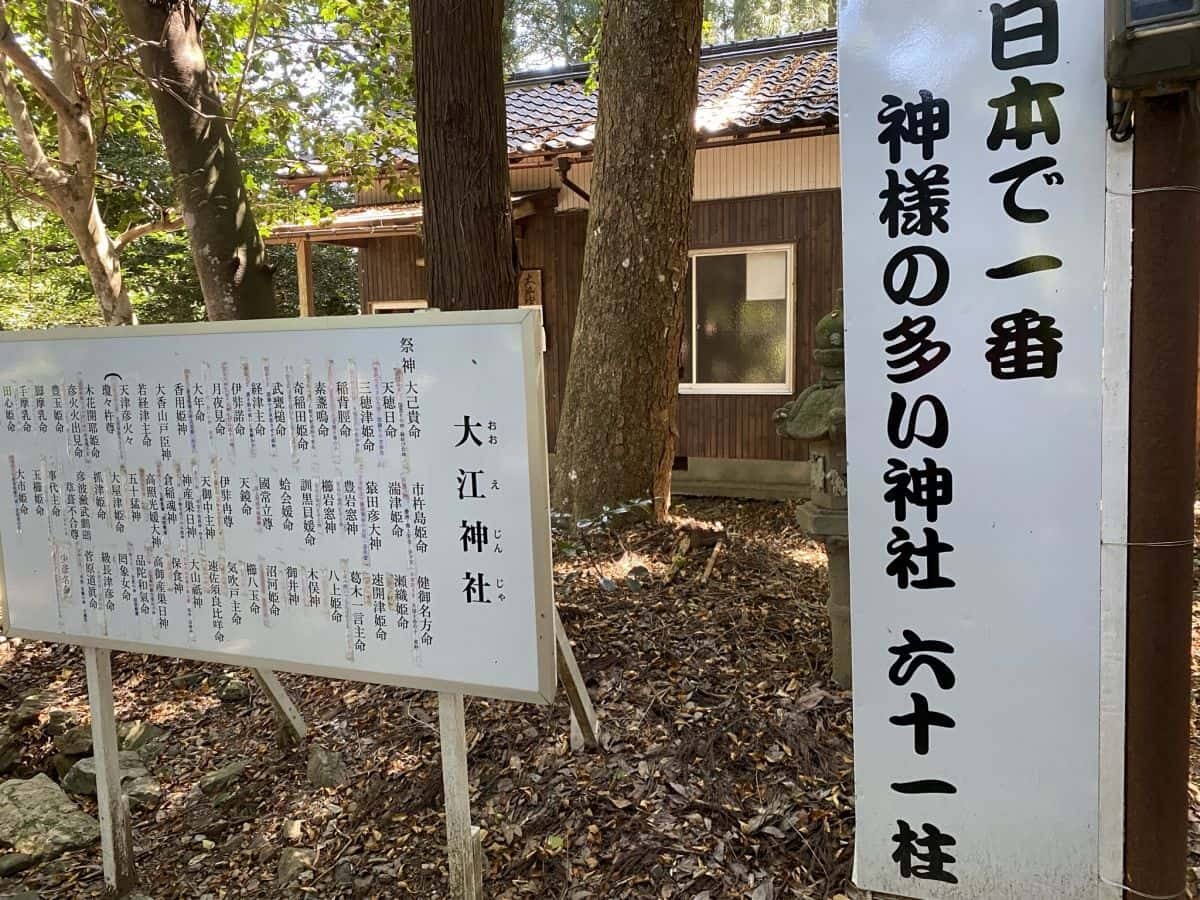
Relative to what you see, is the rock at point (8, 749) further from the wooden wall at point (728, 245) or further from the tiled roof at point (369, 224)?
the wooden wall at point (728, 245)

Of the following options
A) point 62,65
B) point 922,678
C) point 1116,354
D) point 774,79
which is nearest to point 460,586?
point 922,678

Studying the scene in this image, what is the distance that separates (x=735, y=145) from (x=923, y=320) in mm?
6951

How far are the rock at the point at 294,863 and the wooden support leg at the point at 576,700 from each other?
3.61 ft

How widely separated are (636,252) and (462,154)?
6.02ft

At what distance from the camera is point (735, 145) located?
8.62 m

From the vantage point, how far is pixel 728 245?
9.02m

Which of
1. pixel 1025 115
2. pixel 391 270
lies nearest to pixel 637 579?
pixel 1025 115

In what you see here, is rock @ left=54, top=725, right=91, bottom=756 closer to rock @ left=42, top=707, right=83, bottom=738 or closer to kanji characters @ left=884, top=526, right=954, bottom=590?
rock @ left=42, top=707, right=83, bottom=738

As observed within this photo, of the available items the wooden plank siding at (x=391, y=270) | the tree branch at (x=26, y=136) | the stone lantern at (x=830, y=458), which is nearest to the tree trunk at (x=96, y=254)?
the tree branch at (x=26, y=136)

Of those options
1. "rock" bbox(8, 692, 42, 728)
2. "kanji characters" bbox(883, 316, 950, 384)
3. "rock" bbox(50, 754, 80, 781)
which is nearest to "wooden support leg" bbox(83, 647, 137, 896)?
"rock" bbox(50, 754, 80, 781)

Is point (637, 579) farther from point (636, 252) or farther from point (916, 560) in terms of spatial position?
point (916, 560)

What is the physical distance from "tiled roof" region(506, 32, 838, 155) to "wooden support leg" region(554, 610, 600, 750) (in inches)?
243

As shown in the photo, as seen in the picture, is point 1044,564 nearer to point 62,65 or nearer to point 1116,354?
point 1116,354

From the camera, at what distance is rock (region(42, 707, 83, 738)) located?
4.51m
